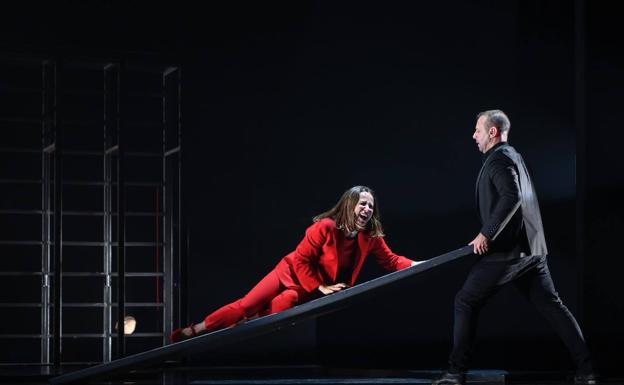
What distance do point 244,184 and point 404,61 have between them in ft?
5.95

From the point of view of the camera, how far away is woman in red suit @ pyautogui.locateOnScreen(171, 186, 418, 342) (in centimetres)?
826

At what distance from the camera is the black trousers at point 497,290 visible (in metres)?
6.78

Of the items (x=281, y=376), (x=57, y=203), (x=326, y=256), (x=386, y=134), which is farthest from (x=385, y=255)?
(x=57, y=203)

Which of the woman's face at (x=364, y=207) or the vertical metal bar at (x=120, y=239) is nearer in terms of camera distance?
the woman's face at (x=364, y=207)

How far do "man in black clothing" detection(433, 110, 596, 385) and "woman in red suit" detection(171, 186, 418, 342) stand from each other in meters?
1.39

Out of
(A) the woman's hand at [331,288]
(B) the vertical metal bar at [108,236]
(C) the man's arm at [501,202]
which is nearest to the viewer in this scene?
(C) the man's arm at [501,202]

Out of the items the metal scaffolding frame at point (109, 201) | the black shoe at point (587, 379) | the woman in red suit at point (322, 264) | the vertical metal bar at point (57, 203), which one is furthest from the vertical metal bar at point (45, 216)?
the black shoe at point (587, 379)

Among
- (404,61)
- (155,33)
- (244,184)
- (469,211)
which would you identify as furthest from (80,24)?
(469,211)

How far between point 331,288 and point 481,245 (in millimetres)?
1819

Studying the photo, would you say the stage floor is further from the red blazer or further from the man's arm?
the man's arm

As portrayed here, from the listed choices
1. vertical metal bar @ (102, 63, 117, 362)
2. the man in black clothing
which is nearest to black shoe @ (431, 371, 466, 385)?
the man in black clothing

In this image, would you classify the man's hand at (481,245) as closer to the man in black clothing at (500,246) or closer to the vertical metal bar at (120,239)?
the man in black clothing at (500,246)

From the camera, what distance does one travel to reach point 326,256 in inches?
329

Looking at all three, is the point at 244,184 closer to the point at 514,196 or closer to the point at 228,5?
the point at 228,5
